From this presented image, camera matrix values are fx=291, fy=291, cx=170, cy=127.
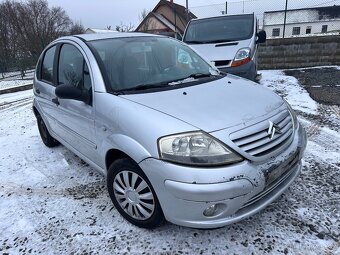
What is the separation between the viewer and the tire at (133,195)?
234cm

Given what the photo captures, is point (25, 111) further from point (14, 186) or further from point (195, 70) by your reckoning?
point (195, 70)

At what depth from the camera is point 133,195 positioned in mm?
2479

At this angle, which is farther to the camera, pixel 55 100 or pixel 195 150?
pixel 55 100

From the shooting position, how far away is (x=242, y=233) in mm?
2453

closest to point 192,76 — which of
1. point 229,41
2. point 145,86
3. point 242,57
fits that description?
point 145,86

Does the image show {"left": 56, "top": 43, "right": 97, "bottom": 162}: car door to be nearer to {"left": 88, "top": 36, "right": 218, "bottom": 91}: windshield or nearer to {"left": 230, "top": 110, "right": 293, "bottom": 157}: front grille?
{"left": 88, "top": 36, "right": 218, "bottom": 91}: windshield

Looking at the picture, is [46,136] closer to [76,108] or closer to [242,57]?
[76,108]

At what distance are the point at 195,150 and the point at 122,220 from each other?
1140mm

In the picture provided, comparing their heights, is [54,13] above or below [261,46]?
above

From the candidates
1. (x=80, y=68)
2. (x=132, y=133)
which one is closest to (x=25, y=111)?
(x=80, y=68)

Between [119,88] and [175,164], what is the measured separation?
1.02 m

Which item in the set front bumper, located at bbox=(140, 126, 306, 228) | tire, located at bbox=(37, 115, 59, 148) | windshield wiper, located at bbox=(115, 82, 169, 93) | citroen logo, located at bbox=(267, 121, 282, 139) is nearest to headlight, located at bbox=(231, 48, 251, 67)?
windshield wiper, located at bbox=(115, 82, 169, 93)

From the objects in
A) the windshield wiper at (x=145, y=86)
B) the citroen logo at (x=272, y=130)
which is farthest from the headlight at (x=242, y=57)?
the citroen logo at (x=272, y=130)

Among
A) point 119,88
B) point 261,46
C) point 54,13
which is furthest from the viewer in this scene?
point 54,13
